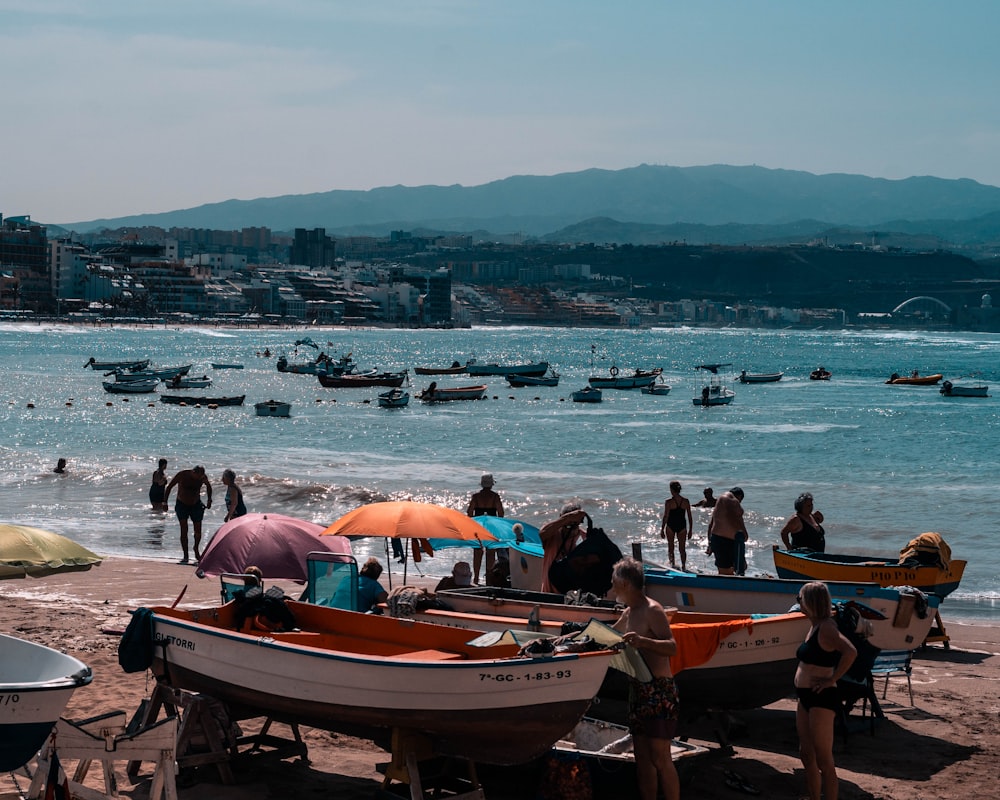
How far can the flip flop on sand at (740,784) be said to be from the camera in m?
8.50

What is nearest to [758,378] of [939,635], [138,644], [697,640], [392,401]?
[392,401]

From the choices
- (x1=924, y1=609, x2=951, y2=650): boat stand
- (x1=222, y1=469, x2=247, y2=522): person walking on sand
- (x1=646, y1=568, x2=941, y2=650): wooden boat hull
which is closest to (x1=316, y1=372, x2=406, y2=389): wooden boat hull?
(x1=222, y1=469, x2=247, y2=522): person walking on sand

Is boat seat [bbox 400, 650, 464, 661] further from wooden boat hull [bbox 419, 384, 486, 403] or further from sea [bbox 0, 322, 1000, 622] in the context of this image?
wooden boat hull [bbox 419, 384, 486, 403]

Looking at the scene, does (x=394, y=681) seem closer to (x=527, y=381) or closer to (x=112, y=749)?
(x=112, y=749)

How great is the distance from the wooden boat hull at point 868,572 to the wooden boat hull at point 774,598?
209cm

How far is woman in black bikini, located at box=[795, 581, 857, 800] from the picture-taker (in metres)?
7.55

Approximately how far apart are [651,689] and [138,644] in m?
3.78

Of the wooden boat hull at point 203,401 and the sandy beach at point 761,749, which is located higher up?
the sandy beach at point 761,749

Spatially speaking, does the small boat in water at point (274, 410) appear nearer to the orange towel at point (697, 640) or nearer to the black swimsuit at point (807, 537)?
the black swimsuit at point (807, 537)

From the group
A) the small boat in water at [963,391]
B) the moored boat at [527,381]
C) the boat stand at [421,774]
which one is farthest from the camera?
the moored boat at [527,381]

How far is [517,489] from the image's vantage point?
3105 cm

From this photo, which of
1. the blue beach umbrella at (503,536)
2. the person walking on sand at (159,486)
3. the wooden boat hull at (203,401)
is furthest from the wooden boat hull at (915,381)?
the blue beach umbrella at (503,536)

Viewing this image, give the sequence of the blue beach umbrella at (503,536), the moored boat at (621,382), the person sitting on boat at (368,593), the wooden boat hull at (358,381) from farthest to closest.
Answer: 1. the moored boat at (621,382)
2. the wooden boat hull at (358,381)
3. the blue beach umbrella at (503,536)
4. the person sitting on boat at (368,593)

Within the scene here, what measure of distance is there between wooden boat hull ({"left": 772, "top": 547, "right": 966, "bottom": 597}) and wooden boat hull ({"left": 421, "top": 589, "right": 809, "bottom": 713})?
12.2 feet
